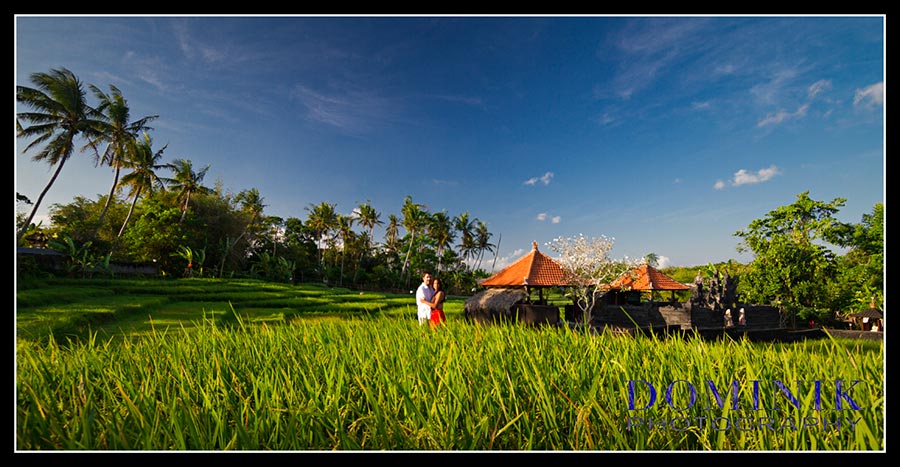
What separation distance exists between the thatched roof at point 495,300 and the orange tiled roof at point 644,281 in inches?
310

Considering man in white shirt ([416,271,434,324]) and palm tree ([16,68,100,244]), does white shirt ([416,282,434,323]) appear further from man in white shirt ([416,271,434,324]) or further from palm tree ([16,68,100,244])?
palm tree ([16,68,100,244])

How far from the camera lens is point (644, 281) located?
1934cm

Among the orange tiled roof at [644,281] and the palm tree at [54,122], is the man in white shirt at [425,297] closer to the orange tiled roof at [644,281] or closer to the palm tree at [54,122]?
the palm tree at [54,122]

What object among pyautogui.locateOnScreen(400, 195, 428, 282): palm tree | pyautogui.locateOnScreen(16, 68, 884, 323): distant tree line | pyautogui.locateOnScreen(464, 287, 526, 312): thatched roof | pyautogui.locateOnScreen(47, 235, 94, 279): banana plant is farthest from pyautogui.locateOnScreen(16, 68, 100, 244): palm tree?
pyautogui.locateOnScreen(400, 195, 428, 282): palm tree

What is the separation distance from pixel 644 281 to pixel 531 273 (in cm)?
670

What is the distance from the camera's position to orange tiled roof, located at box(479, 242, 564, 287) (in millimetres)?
16703

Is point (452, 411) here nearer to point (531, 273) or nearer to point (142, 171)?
point (531, 273)

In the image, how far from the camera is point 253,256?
37781 mm

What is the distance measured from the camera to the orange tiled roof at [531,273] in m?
16.7

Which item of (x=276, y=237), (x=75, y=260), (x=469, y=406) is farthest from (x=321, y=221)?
(x=469, y=406)
